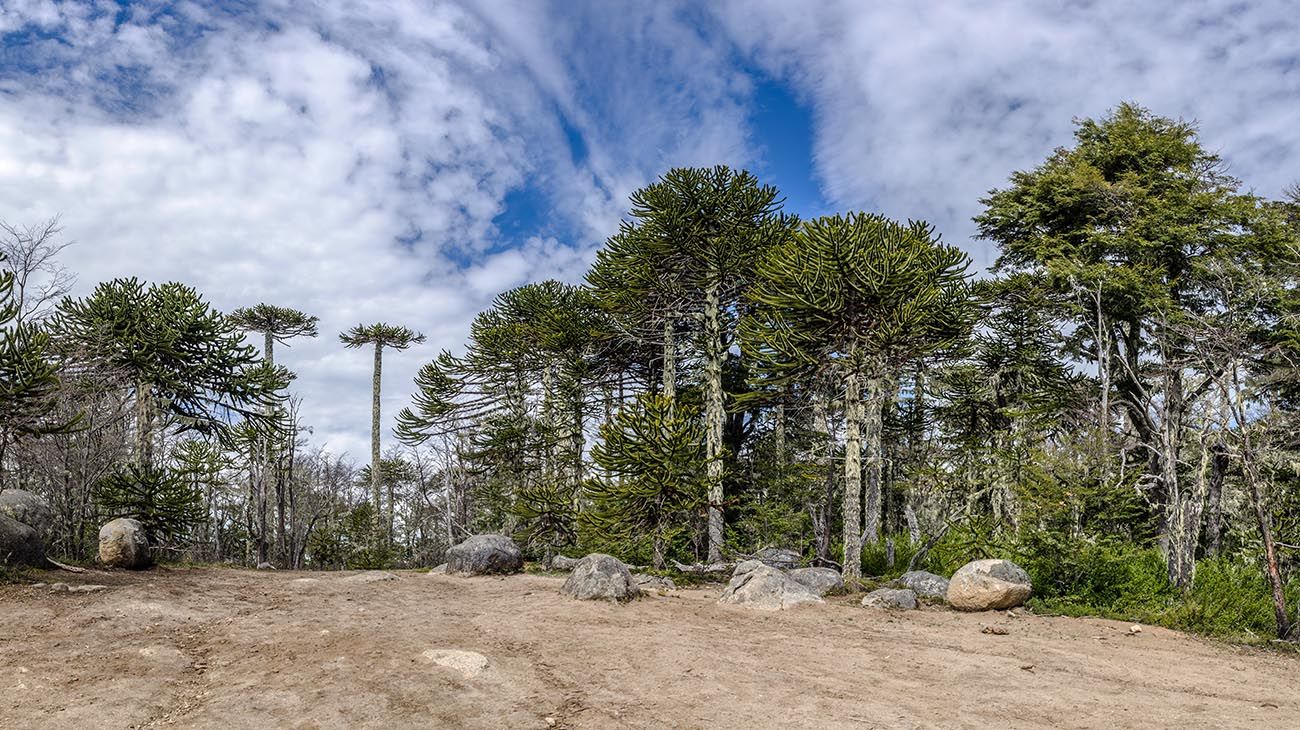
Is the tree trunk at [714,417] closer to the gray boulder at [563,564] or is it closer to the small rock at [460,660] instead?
the gray boulder at [563,564]

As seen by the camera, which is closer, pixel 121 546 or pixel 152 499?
pixel 121 546

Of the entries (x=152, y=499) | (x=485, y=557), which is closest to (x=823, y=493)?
(x=485, y=557)

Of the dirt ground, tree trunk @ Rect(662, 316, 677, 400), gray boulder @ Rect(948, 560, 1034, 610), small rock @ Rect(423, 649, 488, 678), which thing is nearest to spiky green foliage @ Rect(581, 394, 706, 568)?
tree trunk @ Rect(662, 316, 677, 400)

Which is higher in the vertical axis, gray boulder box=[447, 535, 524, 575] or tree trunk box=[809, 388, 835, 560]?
tree trunk box=[809, 388, 835, 560]

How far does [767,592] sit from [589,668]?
19.0ft

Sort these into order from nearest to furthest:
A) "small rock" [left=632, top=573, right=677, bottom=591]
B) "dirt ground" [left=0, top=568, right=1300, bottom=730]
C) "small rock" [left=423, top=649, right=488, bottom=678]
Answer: "dirt ground" [left=0, top=568, right=1300, bottom=730] → "small rock" [left=423, top=649, right=488, bottom=678] → "small rock" [left=632, top=573, right=677, bottom=591]

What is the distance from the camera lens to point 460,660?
7.82 m

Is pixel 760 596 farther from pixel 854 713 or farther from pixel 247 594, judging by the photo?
pixel 247 594

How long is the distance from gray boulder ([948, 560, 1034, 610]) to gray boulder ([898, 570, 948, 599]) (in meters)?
0.60

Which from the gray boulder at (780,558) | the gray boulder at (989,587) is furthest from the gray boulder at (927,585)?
the gray boulder at (780,558)

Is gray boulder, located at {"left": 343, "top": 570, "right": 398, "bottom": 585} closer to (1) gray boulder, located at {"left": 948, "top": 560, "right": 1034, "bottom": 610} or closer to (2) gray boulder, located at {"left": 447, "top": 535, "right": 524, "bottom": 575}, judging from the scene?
(2) gray boulder, located at {"left": 447, "top": 535, "right": 524, "bottom": 575}

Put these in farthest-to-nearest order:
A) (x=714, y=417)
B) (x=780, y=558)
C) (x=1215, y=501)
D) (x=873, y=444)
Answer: (x=1215, y=501)
(x=714, y=417)
(x=780, y=558)
(x=873, y=444)

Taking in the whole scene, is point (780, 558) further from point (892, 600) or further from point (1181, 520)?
point (1181, 520)

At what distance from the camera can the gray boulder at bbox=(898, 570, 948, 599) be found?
45.1 feet
